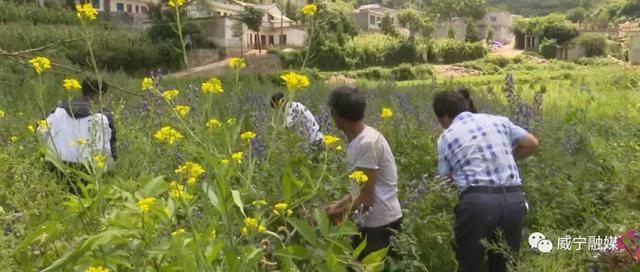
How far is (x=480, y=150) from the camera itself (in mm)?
3258

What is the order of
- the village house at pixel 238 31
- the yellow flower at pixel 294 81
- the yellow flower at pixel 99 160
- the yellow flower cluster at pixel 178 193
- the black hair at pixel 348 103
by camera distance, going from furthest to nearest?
the village house at pixel 238 31 → the black hair at pixel 348 103 → the yellow flower at pixel 99 160 → the yellow flower at pixel 294 81 → the yellow flower cluster at pixel 178 193

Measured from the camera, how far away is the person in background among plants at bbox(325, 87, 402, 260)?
2.98 metres

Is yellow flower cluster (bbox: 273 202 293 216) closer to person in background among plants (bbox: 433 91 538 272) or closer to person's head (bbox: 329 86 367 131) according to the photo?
person's head (bbox: 329 86 367 131)

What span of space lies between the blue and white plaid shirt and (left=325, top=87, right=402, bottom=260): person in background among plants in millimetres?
383

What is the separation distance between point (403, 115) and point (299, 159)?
361 cm

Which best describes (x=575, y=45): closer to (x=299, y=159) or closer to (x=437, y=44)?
(x=437, y=44)

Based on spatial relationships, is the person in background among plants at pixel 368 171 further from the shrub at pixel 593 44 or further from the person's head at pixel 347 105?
the shrub at pixel 593 44

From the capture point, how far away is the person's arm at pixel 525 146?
3.42m

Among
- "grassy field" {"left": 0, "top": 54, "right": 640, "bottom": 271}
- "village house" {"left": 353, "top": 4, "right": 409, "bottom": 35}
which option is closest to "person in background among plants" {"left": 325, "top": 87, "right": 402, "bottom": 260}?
"grassy field" {"left": 0, "top": 54, "right": 640, "bottom": 271}

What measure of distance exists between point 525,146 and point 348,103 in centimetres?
113

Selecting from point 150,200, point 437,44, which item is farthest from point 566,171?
point 437,44

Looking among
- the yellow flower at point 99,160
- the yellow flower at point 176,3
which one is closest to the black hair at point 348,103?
the yellow flower at point 176,3

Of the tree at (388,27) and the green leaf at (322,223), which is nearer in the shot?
the green leaf at (322,223)

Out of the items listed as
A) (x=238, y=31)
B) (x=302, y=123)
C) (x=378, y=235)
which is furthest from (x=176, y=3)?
(x=238, y=31)
